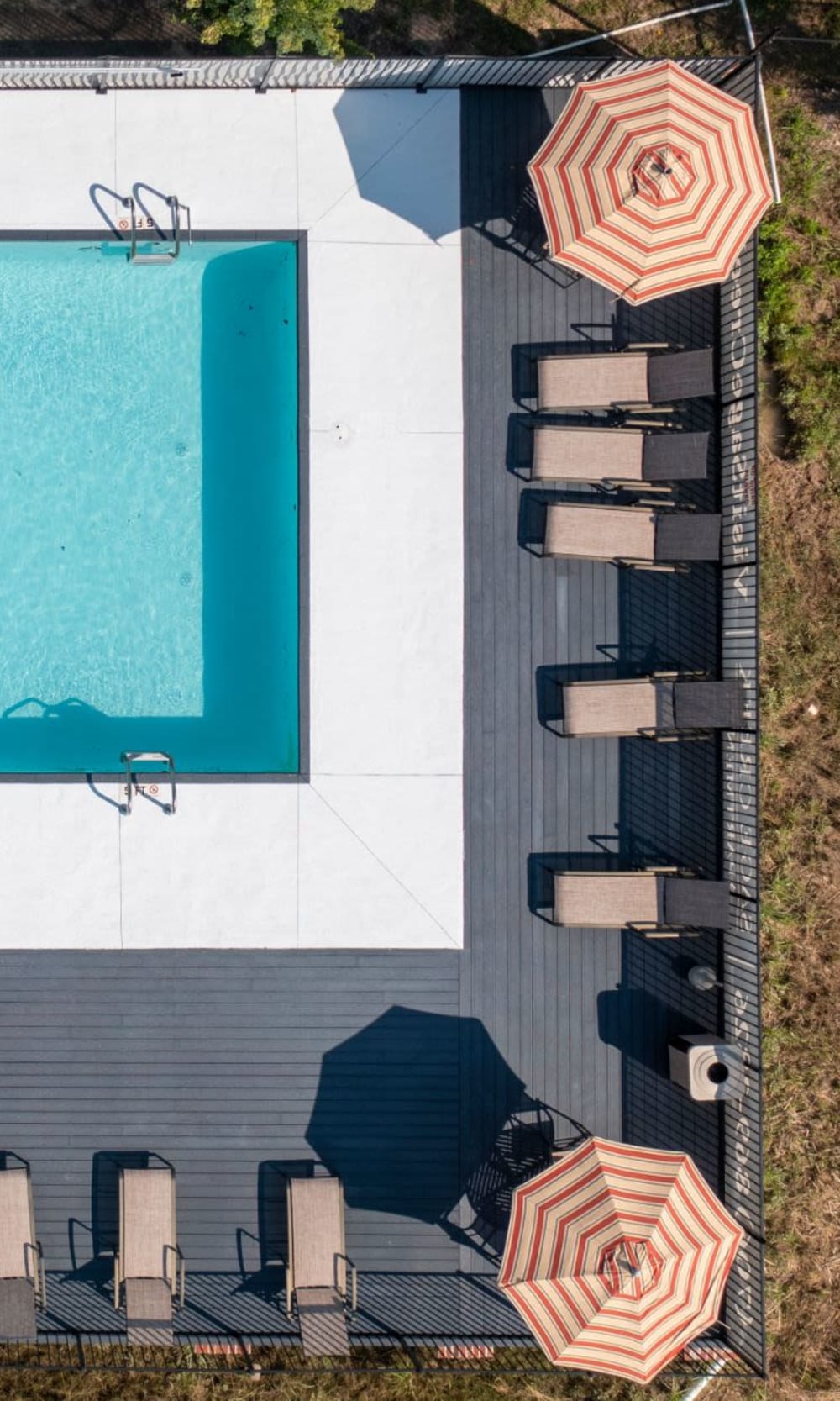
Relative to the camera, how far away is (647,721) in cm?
894

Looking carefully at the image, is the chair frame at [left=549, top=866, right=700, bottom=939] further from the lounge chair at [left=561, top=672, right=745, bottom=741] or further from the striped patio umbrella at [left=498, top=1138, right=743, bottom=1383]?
the striped patio umbrella at [left=498, top=1138, right=743, bottom=1383]

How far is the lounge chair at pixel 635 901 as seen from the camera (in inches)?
348

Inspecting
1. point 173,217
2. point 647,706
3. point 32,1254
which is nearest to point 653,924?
point 647,706

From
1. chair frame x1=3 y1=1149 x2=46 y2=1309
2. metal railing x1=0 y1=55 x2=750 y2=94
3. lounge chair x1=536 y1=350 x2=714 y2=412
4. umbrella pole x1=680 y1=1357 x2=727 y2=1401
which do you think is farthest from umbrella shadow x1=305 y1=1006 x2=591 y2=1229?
metal railing x1=0 y1=55 x2=750 y2=94

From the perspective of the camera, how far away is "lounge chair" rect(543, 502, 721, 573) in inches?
350

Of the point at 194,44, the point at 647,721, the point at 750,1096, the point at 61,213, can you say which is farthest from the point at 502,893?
the point at 194,44

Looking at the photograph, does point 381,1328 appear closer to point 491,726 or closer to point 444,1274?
point 444,1274

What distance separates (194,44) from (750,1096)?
1267cm

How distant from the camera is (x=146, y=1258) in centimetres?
876

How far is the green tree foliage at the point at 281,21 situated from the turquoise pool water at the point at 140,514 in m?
2.20

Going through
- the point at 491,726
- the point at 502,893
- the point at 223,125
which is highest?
the point at 223,125

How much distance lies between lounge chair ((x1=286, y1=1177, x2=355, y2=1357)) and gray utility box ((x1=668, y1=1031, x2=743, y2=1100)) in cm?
367

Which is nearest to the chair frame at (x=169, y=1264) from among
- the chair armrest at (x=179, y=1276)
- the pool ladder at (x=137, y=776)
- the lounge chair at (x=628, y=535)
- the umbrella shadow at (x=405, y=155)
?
the chair armrest at (x=179, y=1276)

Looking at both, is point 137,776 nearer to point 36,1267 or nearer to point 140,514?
point 140,514
